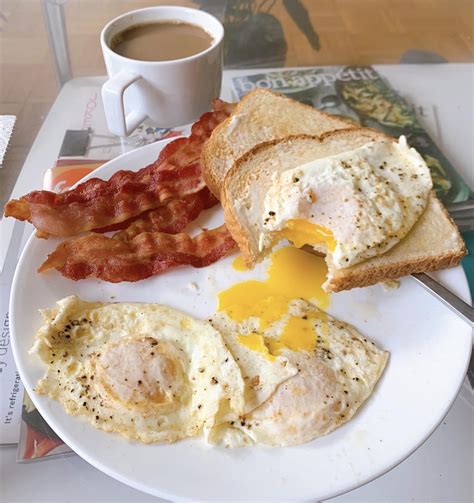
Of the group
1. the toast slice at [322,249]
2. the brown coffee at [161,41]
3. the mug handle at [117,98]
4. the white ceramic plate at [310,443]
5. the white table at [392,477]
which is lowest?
the white table at [392,477]

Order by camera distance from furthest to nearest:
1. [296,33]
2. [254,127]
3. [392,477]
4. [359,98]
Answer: [296,33]
[359,98]
[254,127]
[392,477]

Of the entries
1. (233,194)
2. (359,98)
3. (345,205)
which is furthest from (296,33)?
(345,205)

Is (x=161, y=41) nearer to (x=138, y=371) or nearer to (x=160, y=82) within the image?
(x=160, y=82)

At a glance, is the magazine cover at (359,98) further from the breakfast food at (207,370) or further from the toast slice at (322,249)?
the breakfast food at (207,370)

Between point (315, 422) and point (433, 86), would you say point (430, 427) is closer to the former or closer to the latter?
point (315, 422)

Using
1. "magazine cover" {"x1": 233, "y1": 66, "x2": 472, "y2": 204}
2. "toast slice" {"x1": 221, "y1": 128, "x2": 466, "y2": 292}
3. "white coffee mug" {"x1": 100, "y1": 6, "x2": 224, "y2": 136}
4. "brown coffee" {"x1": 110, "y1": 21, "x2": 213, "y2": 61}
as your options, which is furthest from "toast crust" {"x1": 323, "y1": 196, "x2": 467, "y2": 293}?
"brown coffee" {"x1": 110, "y1": 21, "x2": 213, "y2": 61}

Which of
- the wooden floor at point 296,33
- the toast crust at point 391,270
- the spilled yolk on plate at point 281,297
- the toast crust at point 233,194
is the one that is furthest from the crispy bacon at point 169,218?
the wooden floor at point 296,33

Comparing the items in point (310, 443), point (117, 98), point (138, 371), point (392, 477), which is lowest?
point (392, 477)
